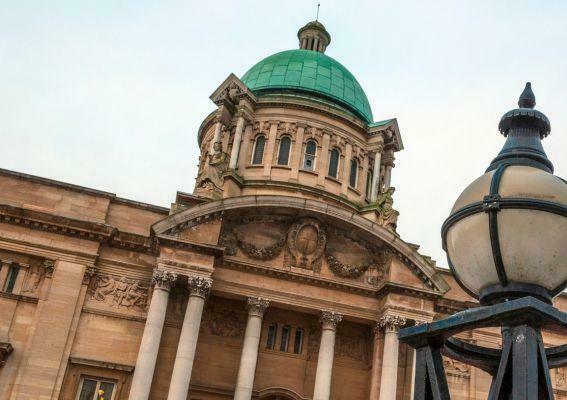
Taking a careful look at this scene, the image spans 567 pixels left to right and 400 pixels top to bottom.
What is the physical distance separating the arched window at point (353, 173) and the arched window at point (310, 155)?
7.38 ft

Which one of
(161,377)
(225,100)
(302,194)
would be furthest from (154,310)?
(225,100)

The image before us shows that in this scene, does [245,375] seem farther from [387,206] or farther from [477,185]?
[477,185]

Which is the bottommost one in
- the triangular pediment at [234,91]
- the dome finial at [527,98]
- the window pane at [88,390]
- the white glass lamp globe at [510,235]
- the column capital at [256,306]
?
the white glass lamp globe at [510,235]

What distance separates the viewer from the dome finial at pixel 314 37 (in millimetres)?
43656

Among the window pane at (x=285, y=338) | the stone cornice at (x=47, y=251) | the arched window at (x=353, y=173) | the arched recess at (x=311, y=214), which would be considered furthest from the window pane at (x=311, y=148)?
the stone cornice at (x=47, y=251)

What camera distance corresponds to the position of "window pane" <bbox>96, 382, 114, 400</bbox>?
23.7 metres

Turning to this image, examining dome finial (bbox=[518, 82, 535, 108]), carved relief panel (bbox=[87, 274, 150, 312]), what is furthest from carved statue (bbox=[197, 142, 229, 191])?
dome finial (bbox=[518, 82, 535, 108])

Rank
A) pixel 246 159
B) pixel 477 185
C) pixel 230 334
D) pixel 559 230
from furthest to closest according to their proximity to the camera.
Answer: pixel 246 159
pixel 230 334
pixel 477 185
pixel 559 230

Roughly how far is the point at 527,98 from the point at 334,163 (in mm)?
31509

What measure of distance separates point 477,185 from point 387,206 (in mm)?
27965

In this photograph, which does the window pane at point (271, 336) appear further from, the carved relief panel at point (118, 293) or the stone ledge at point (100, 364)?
the stone ledge at point (100, 364)

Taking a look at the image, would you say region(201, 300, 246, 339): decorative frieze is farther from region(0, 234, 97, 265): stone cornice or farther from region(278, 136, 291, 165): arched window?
region(278, 136, 291, 165): arched window

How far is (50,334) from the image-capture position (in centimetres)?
2362

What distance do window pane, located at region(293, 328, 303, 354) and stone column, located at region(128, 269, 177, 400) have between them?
605 centimetres
